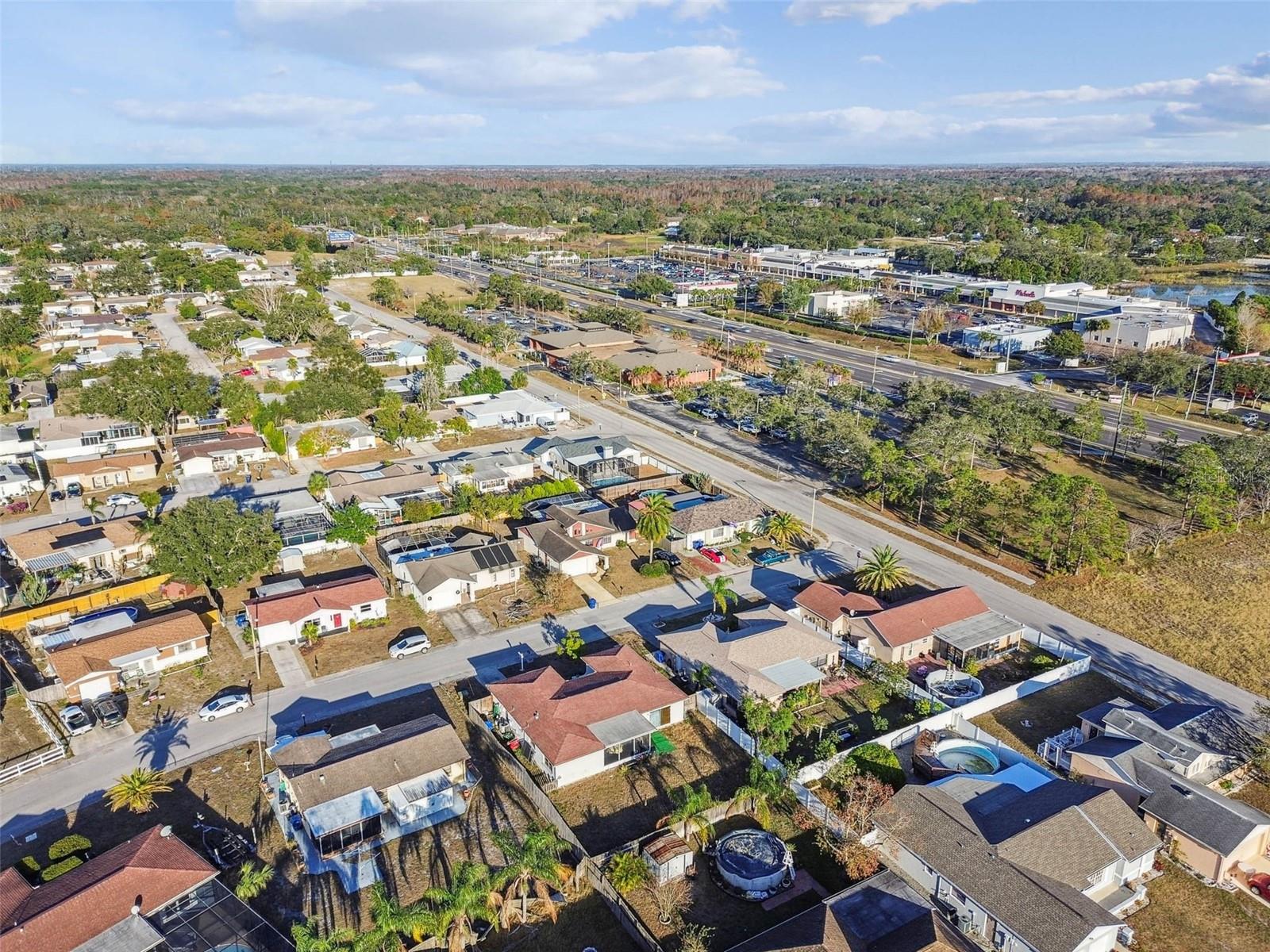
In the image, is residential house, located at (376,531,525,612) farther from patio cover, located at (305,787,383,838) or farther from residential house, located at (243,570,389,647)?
patio cover, located at (305,787,383,838)

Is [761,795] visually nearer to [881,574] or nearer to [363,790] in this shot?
[363,790]

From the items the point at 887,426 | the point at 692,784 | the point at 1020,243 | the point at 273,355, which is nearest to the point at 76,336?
the point at 273,355

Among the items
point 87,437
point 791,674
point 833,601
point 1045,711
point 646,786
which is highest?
point 87,437

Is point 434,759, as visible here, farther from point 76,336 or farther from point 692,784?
point 76,336

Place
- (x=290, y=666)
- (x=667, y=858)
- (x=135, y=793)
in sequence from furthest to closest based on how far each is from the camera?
1. (x=290, y=666)
2. (x=135, y=793)
3. (x=667, y=858)

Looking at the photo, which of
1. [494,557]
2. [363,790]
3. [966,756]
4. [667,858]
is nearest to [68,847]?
[363,790]
